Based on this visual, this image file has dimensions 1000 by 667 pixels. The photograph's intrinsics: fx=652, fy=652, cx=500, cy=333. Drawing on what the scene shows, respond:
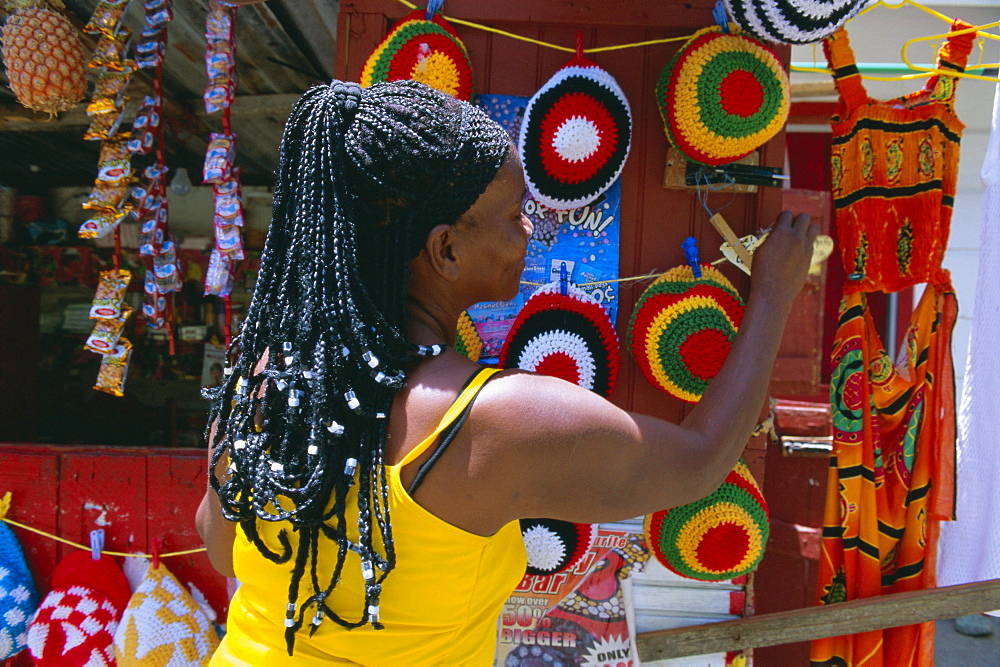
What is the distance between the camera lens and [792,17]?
4.37 ft

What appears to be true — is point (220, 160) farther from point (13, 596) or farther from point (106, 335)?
point (13, 596)

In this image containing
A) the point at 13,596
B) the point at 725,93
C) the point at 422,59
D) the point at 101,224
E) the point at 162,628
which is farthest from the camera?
the point at 101,224

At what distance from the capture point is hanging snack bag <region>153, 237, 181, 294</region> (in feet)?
7.69

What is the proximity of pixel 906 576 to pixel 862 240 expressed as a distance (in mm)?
901

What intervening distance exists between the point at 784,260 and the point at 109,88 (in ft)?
7.20

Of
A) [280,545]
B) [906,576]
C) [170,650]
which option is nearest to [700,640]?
[906,576]

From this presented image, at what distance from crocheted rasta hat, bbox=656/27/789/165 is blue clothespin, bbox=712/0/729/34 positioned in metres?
0.02

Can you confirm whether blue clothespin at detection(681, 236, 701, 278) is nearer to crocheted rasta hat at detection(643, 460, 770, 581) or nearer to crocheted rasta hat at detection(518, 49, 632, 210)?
crocheted rasta hat at detection(518, 49, 632, 210)

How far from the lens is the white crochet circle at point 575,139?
1507mm

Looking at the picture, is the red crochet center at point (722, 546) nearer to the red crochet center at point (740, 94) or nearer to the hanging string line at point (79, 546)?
the red crochet center at point (740, 94)

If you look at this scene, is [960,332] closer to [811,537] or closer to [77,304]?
Result: [811,537]

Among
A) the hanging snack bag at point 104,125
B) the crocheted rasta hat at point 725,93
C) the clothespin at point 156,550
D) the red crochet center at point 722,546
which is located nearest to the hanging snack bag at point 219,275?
the hanging snack bag at point 104,125

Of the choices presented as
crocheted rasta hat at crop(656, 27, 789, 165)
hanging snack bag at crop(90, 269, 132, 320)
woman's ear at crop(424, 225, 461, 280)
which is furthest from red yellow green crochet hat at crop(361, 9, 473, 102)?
hanging snack bag at crop(90, 269, 132, 320)

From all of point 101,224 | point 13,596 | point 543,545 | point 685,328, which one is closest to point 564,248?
point 685,328
